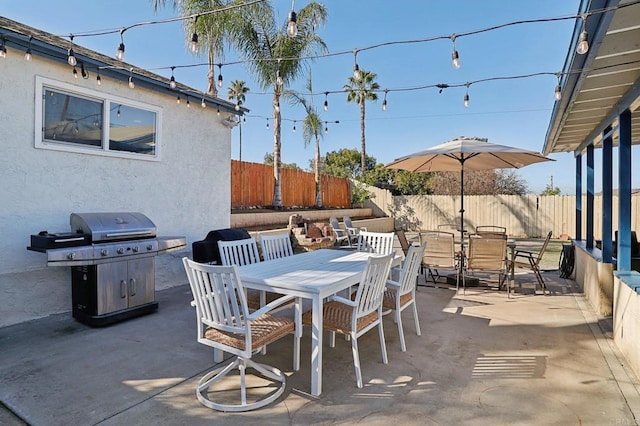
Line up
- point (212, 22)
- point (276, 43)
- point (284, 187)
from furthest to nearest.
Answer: point (284, 187) < point (276, 43) < point (212, 22)

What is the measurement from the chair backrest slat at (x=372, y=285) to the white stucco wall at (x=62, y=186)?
158 inches

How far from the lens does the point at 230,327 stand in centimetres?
252

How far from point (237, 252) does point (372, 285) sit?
1819 millimetres

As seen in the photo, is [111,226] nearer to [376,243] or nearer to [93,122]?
[93,122]

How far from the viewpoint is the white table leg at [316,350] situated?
264 centimetres

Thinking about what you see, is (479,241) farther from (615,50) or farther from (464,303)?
(615,50)

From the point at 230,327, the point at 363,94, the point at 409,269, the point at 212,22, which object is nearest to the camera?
the point at 230,327

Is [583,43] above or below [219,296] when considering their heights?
above

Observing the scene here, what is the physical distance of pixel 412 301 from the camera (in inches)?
151

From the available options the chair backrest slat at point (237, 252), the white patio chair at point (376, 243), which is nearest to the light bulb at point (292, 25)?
the chair backrest slat at point (237, 252)

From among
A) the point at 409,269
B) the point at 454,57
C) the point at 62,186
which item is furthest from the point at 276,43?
the point at 409,269

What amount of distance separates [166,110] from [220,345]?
4.65 meters

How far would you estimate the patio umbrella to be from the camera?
575 cm

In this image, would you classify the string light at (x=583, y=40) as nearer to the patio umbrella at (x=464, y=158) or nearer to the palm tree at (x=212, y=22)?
the patio umbrella at (x=464, y=158)
